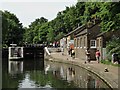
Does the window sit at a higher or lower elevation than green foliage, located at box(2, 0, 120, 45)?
lower

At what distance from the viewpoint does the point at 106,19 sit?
31.4m

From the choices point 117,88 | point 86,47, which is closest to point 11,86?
point 117,88

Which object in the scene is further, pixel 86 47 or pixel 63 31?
pixel 63 31

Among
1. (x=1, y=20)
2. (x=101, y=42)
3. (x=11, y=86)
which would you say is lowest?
(x=11, y=86)

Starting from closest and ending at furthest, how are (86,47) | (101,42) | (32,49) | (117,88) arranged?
(117,88), (101,42), (86,47), (32,49)

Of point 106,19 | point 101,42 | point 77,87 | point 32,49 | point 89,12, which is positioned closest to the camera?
point 77,87

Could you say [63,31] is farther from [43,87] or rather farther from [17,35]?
[43,87]

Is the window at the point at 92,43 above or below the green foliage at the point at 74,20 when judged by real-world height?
below

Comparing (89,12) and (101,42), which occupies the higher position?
(89,12)

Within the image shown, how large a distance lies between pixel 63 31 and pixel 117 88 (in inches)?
3822

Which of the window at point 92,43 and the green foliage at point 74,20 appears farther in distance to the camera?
the window at point 92,43

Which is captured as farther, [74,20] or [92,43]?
[74,20]

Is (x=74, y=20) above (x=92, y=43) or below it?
above

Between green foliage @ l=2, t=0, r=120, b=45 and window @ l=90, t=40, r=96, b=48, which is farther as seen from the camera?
window @ l=90, t=40, r=96, b=48
